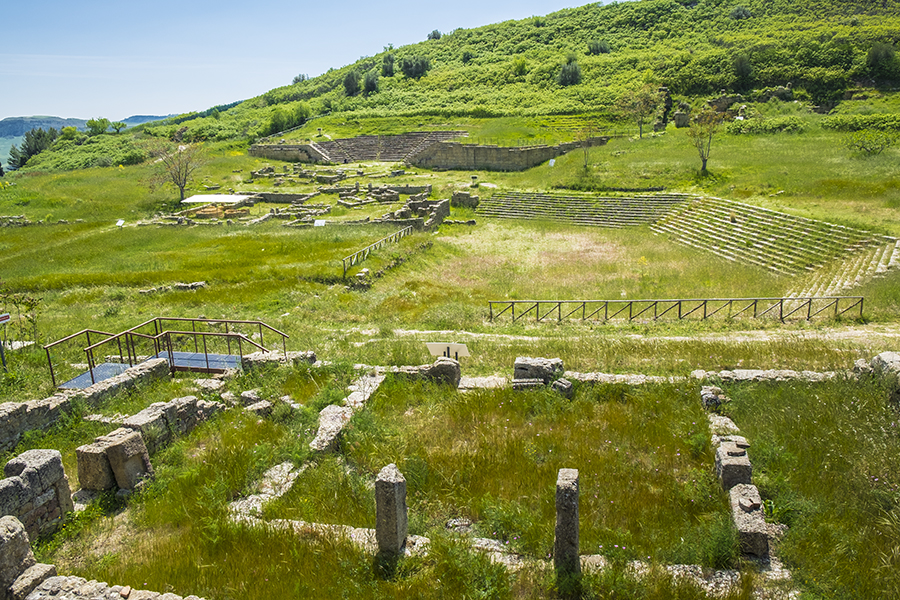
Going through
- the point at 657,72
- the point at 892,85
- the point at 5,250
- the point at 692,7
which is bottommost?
the point at 5,250

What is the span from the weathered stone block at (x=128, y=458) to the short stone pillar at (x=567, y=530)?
6.63 meters

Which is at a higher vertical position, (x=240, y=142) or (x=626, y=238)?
(x=240, y=142)

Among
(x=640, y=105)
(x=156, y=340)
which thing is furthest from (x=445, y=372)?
(x=640, y=105)

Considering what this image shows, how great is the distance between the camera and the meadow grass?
6531 mm

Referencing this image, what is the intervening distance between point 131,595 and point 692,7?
14329 centimetres

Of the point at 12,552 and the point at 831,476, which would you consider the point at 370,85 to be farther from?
the point at 12,552

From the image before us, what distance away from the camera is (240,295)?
898 inches

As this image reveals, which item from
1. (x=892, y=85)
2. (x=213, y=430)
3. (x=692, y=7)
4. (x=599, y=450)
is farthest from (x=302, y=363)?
(x=692, y=7)

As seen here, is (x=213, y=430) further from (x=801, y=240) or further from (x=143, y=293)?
(x=801, y=240)

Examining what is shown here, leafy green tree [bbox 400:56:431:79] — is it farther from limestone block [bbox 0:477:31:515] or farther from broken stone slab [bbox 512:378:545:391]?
limestone block [bbox 0:477:31:515]

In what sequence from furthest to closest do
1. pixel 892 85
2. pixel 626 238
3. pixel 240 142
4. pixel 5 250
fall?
pixel 240 142
pixel 892 85
pixel 626 238
pixel 5 250

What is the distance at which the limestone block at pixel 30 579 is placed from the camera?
6.29 m

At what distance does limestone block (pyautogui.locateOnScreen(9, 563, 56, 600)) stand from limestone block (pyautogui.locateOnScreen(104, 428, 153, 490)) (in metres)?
2.01

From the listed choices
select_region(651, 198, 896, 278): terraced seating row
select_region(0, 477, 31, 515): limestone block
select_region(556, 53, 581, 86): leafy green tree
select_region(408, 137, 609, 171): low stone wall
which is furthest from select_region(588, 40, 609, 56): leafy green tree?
select_region(0, 477, 31, 515): limestone block
